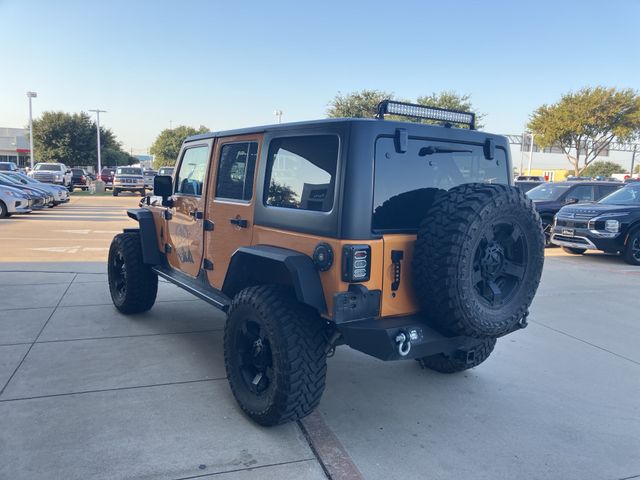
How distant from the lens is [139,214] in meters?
5.28

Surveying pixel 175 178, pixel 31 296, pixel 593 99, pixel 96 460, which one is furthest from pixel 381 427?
pixel 593 99

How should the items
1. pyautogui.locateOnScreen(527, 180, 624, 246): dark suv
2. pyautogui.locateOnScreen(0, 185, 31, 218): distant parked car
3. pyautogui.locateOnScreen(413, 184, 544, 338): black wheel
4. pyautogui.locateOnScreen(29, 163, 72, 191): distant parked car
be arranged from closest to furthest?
pyautogui.locateOnScreen(413, 184, 544, 338): black wheel
pyautogui.locateOnScreen(527, 180, 624, 246): dark suv
pyautogui.locateOnScreen(0, 185, 31, 218): distant parked car
pyautogui.locateOnScreen(29, 163, 72, 191): distant parked car

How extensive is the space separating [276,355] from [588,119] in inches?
1314

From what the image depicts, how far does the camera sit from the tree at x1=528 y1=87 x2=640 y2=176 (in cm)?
3033

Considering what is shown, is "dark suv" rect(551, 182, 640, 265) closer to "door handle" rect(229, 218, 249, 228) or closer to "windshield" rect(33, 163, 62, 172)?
"door handle" rect(229, 218, 249, 228)

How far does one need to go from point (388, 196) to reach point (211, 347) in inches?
99.4

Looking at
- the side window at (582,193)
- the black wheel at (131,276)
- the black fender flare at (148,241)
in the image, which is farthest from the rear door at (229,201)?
the side window at (582,193)

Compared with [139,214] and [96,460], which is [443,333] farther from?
[139,214]

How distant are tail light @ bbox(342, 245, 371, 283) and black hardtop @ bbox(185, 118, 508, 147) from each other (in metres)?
0.70

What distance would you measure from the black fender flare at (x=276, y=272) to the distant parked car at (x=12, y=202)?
14.1 meters

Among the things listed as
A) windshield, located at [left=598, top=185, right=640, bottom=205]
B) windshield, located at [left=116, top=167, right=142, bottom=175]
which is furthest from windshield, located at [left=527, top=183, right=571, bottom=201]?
windshield, located at [left=116, top=167, right=142, bottom=175]

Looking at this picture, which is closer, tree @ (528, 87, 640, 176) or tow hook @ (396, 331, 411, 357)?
tow hook @ (396, 331, 411, 357)

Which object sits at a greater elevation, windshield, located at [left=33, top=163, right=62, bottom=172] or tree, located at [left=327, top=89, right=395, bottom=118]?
tree, located at [left=327, top=89, right=395, bottom=118]

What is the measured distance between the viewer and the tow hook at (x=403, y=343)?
2.81 meters
